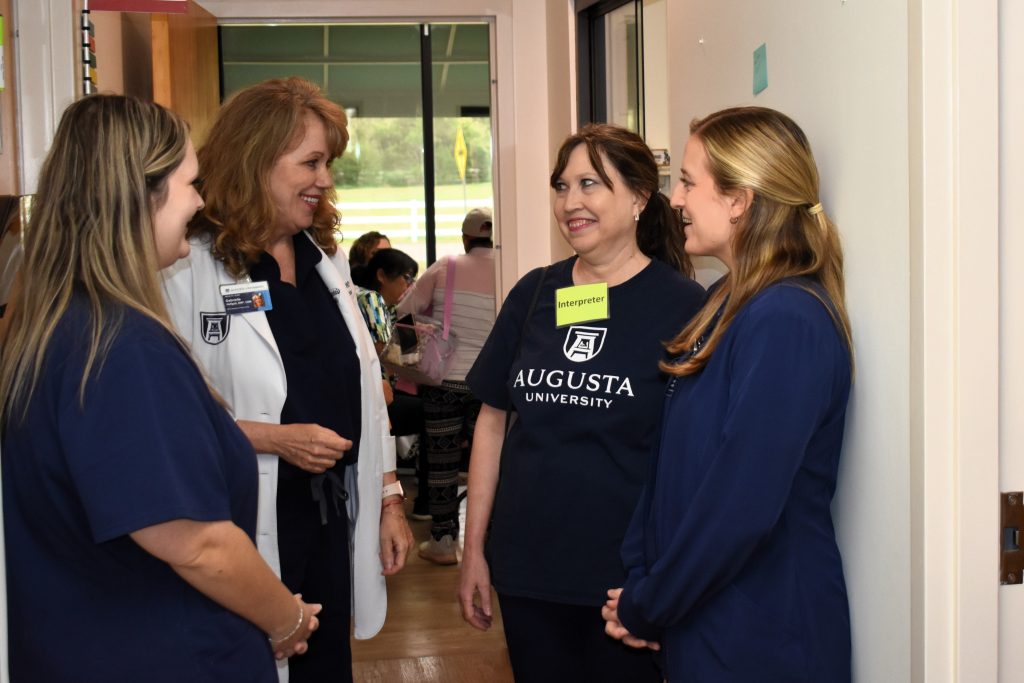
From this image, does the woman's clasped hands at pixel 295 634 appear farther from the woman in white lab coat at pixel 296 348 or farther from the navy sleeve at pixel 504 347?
the navy sleeve at pixel 504 347

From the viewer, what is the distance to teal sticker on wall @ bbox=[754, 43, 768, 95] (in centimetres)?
195

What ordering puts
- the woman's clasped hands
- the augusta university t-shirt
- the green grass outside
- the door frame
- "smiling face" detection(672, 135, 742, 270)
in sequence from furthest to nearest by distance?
the green grass outside < the augusta university t-shirt < "smiling face" detection(672, 135, 742, 270) < the woman's clasped hands < the door frame

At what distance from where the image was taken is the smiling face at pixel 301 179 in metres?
2.11

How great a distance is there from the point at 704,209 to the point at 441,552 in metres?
3.82

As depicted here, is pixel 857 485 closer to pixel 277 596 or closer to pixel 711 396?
pixel 711 396

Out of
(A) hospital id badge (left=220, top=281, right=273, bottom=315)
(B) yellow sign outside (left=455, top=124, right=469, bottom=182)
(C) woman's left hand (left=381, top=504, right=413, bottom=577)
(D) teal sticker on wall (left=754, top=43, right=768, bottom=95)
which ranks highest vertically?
(B) yellow sign outside (left=455, top=124, right=469, bottom=182)

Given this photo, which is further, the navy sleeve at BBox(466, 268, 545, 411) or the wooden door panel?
the wooden door panel

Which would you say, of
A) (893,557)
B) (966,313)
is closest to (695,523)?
(893,557)

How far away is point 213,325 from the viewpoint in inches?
80.4

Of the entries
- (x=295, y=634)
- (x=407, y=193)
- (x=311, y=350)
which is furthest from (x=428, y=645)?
(x=407, y=193)

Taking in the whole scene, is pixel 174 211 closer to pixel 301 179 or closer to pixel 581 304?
pixel 301 179

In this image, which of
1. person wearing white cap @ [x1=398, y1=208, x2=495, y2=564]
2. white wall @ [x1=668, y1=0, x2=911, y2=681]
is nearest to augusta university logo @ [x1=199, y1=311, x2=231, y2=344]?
white wall @ [x1=668, y1=0, x2=911, y2=681]

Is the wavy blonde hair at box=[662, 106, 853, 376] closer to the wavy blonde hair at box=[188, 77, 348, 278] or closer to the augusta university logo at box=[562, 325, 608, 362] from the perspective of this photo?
the augusta university logo at box=[562, 325, 608, 362]

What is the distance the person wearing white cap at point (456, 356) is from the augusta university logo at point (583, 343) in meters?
2.88
